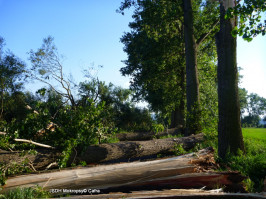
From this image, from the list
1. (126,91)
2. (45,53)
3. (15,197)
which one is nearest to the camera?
(15,197)

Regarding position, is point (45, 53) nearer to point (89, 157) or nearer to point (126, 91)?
point (126, 91)

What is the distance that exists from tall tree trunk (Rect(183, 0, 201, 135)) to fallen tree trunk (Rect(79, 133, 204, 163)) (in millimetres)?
1548

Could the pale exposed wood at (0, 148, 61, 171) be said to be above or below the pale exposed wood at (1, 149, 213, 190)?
above

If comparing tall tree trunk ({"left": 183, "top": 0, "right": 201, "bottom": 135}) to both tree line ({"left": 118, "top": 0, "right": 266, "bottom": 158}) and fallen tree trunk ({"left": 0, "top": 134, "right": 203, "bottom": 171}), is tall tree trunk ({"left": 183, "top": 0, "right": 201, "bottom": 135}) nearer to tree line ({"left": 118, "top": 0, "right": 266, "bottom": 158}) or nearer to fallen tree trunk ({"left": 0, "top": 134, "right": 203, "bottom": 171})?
tree line ({"left": 118, "top": 0, "right": 266, "bottom": 158})

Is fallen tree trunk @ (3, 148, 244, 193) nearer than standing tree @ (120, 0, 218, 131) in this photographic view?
Yes

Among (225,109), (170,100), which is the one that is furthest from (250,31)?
(170,100)

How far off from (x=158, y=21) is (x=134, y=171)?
1121 centimetres

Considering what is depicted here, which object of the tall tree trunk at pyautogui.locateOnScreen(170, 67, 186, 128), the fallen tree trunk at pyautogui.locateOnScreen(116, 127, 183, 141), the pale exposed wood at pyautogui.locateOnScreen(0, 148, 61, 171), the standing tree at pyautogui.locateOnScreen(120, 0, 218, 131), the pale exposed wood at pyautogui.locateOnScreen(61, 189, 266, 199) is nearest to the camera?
the pale exposed wood at pyautogui.locateOnScreen(61, 189, 266, 199)

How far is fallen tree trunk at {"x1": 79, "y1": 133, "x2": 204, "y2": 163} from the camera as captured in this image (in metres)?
6.86

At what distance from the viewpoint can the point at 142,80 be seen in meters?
18.9

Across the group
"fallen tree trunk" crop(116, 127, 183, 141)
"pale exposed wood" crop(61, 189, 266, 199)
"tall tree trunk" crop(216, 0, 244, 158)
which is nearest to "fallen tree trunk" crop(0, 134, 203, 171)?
"tall tree trunk" crop(216, 0, 244, 158)

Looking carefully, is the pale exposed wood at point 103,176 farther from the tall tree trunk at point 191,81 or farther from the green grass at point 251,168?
the tall tree trunk at point 191,81

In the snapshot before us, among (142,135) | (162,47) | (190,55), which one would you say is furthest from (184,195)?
(162,47)

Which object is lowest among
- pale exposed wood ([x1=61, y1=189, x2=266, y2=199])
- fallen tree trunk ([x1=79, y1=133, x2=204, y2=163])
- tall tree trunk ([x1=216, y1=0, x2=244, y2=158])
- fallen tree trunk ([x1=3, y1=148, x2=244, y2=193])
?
pale exposed wood ([x1=61, y1=189, x2=266, y2=199])
